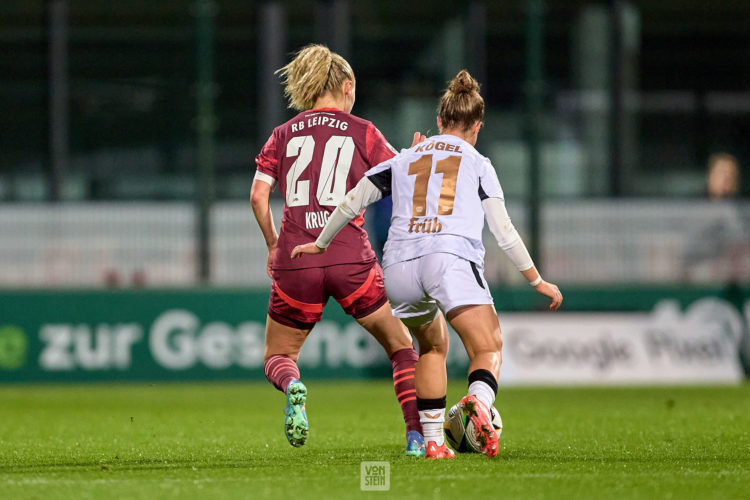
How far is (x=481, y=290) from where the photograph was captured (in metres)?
6.27

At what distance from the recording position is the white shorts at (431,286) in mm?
6168

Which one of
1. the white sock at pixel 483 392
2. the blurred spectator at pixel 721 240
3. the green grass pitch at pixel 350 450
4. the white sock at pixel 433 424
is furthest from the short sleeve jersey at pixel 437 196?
the blurred spectator at pixel 721 240

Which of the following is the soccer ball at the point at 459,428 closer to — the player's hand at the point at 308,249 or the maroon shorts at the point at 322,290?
the maroon shorts at the point at 322,290

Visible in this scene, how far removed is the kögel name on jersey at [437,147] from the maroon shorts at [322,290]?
0.67 m

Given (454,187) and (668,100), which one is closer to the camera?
(454,187)

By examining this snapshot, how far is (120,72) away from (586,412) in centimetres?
1098

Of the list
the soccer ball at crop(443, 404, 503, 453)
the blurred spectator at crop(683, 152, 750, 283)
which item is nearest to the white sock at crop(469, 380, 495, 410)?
the soccer ball at crop(443, 404, 503, 453)

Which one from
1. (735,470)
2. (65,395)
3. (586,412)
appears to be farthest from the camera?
(65,395)

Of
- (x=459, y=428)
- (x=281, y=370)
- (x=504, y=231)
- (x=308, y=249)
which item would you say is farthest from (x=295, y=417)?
(x=504, y=231)

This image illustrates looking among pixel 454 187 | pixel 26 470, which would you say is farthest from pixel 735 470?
pixel 26 470

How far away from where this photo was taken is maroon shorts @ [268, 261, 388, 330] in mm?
6547

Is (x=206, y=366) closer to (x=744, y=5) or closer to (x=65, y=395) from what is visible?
(x=65, y=395)

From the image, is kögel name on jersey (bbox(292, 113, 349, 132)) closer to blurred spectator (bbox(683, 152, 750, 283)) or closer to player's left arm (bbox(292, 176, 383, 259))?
player's left arm (bbox(292, 176, 383, 259))

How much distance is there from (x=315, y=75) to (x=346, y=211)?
2.84 feet
